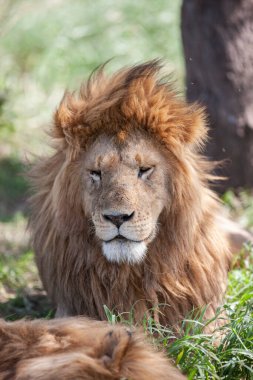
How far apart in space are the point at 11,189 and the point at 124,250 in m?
4.20

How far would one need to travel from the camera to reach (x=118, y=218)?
423cm

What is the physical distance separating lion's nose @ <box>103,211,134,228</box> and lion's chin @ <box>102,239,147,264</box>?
0.38 feet

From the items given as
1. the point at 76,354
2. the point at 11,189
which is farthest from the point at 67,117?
the point at 11,189

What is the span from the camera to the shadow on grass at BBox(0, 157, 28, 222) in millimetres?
7919

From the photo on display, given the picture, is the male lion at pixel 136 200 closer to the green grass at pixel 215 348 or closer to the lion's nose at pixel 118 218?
the lion's nose at pixel 118 218

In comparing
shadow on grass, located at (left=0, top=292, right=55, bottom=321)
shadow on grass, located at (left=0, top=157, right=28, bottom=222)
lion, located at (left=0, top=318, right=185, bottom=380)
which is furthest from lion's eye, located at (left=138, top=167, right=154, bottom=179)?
shadow on grass, located at (left=0, top=157, right=28, bottom=222)

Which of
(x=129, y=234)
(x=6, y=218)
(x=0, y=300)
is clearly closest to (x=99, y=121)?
(x=129, y=234)

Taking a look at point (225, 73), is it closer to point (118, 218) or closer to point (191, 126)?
point (191, 126)

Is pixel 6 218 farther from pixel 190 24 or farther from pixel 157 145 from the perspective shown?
pixel 157 145

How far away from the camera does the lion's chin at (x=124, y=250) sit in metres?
4.33

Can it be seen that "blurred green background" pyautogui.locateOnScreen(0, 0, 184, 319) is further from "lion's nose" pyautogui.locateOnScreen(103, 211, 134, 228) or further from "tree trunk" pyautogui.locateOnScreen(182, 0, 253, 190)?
"lion's nose" pyautogui.locateOnScreen(103, 211, 134, 228)

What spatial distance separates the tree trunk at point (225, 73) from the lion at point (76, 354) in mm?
3693

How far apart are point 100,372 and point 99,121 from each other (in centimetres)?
166

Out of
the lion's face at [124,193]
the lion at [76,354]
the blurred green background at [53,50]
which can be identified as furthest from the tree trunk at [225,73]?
the lion at [76,354]
